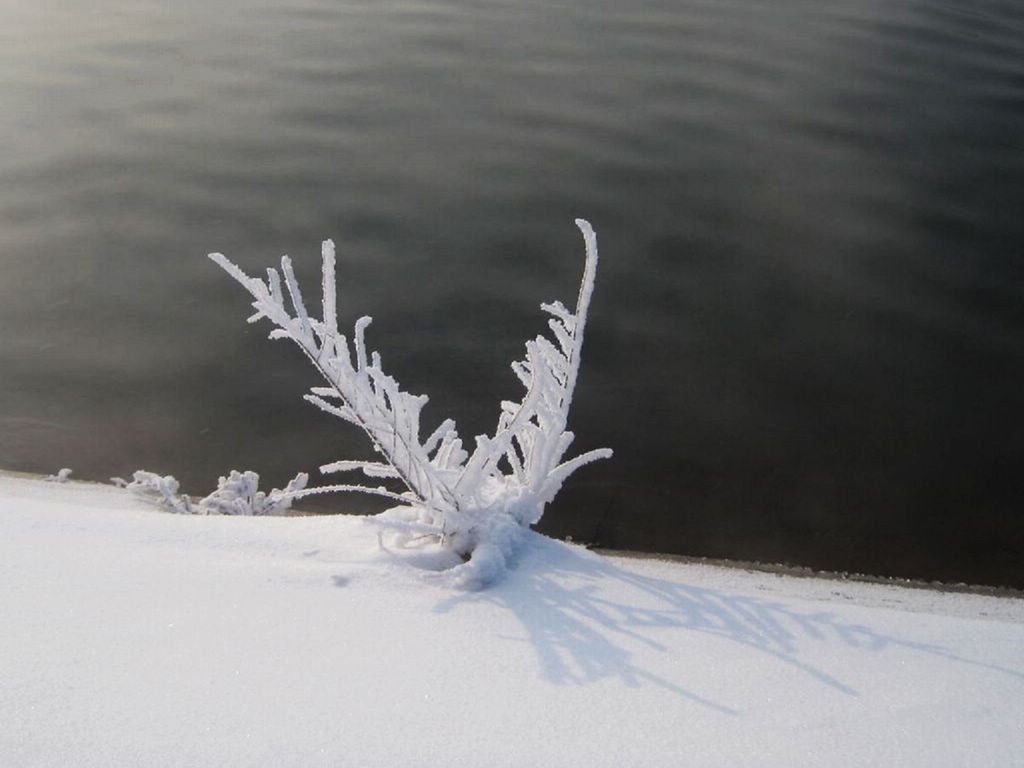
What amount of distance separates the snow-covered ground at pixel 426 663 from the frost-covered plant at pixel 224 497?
2.52 feet

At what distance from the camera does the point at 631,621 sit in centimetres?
199

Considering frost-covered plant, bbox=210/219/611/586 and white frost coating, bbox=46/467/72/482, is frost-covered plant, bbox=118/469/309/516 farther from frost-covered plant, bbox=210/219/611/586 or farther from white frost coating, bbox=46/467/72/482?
frost-covered plant, bbox=210/219/611/586

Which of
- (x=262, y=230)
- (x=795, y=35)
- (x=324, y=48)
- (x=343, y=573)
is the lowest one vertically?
(x=343, y=573)

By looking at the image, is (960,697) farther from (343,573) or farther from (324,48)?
(324,48)

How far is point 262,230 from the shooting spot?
4.98m

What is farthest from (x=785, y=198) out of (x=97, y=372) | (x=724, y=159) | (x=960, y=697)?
(x=960, y=697)

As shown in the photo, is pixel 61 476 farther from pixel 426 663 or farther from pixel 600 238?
pixel 600 238

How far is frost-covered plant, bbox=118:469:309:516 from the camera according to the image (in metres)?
3.13

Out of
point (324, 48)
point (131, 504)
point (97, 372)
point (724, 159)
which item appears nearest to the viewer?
point (131, 504)

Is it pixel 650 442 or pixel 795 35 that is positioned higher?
pixel 795 35

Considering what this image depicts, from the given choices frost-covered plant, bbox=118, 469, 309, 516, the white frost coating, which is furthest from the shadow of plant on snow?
the white frost coating

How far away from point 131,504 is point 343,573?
4.72 feet

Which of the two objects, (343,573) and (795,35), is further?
(795,35)

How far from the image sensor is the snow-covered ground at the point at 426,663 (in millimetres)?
1469
